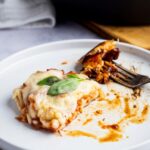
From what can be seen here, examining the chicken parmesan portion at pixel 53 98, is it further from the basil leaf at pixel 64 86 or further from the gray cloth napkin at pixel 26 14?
the gray cloth napkin at pixel 26 14

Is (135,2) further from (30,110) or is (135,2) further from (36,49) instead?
(30,110)

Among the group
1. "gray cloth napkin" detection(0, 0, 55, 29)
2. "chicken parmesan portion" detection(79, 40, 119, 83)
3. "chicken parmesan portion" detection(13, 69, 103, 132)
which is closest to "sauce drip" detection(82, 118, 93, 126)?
"chicken parmesan portion" detection(13, 69, 103, 132)

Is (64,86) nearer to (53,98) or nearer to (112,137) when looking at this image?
(53,98)

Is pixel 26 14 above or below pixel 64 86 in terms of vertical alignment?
below

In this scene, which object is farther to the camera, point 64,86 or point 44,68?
point 44,68

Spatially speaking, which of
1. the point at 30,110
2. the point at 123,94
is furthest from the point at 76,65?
the point at 30,110

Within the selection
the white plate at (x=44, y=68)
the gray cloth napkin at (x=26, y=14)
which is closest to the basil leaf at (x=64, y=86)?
the white plate at (x=44, y=68)

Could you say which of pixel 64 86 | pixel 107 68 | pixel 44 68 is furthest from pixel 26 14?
pixel 64 86

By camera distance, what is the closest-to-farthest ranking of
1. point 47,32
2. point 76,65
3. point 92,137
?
1. point 92,137
2. point 76,65
3. point 47,32
